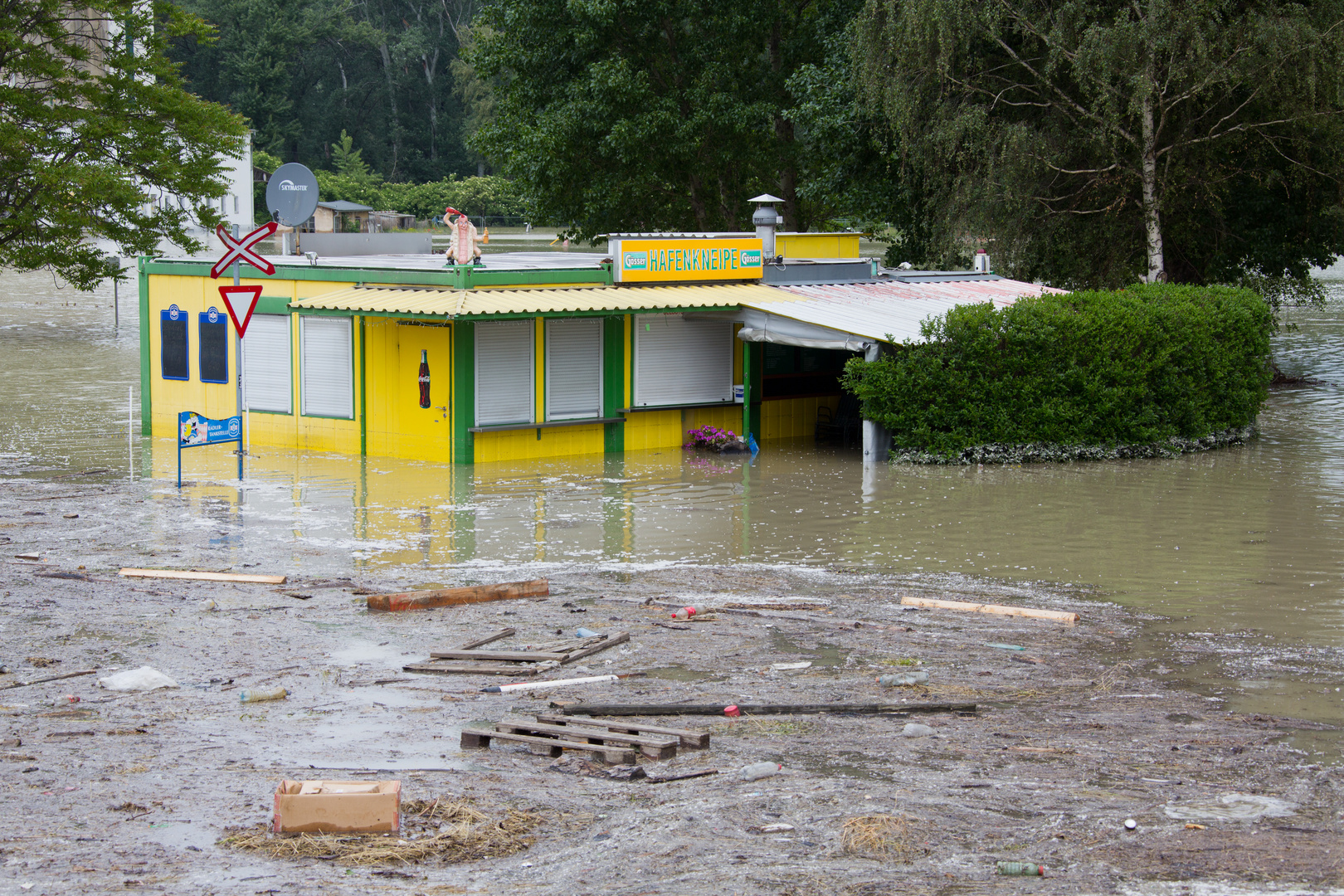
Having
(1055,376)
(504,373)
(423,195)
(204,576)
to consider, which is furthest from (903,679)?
(423,195)

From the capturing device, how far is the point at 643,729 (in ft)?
26.6

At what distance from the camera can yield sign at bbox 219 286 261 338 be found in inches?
693

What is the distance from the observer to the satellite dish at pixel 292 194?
2269cm

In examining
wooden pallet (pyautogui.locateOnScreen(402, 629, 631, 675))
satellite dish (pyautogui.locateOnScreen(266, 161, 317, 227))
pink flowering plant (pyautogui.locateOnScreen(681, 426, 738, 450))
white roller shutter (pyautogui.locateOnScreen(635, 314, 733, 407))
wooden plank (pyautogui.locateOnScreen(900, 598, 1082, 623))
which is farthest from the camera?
satellite dish (pyautogui.locateOnScreen(266, 161, 317, 227))

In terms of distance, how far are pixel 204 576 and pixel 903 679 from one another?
630cm

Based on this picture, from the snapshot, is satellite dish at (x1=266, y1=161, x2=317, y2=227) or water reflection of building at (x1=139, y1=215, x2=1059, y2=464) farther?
satellite dish at (x1=266, y1=161, x2=317, y2=227)

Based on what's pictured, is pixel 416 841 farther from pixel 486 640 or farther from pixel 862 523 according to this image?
pixel 862 523

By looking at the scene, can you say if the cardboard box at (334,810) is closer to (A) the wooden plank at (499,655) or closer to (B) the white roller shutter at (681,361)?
(A) the wooden plank at (499,655)

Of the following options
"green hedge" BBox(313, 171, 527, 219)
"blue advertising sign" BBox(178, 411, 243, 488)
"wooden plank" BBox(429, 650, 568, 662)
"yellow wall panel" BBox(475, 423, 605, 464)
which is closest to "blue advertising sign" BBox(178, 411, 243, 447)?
"blue advertising sign" BBox(178, 411, 243, 488)

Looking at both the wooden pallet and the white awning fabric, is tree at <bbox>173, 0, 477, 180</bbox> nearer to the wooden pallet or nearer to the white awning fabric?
the white awning fabric

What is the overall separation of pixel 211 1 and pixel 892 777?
83898 mm

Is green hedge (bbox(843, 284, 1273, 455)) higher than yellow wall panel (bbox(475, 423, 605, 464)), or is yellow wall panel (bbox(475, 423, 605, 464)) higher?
green hedge (bbox(843, 284, 1273, 455))

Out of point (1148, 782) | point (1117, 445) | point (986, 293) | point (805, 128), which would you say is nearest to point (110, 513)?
point (1148, 782)

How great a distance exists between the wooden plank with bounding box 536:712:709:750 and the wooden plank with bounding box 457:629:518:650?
1929 millimetres
